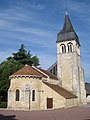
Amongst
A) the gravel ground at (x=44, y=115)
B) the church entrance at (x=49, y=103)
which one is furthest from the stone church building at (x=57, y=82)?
the gravel ground at (x=44, y=115)

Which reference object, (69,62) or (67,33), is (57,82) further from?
(67,33)

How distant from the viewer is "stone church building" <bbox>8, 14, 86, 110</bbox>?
1216 inches

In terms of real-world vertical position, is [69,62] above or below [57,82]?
above

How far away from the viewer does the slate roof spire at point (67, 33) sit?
4162cm

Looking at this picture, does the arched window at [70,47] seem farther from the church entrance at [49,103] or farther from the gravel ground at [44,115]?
the gravel ground at [44,115]

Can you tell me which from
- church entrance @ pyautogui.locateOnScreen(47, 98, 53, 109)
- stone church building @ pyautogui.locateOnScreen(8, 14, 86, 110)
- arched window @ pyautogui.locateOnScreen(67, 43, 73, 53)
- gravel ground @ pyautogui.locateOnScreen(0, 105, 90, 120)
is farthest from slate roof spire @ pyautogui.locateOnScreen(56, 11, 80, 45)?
gravel ground @ pyautogui.locateOnScreen(0, 105, 90, 120)

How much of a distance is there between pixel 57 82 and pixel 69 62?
15.5 ft

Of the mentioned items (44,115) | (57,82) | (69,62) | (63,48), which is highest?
(63,48)

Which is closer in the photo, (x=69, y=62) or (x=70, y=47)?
(x=69, y=62)

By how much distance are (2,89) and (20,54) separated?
16878 mm

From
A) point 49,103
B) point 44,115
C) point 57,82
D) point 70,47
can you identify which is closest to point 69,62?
point 70,47

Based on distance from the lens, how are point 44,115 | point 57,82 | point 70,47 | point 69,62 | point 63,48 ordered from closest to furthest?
point 44,115 → point 57,82 → point 69,62 → point 70,47 → point 63,48

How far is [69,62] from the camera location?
40.7m

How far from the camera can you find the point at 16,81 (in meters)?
31.4
